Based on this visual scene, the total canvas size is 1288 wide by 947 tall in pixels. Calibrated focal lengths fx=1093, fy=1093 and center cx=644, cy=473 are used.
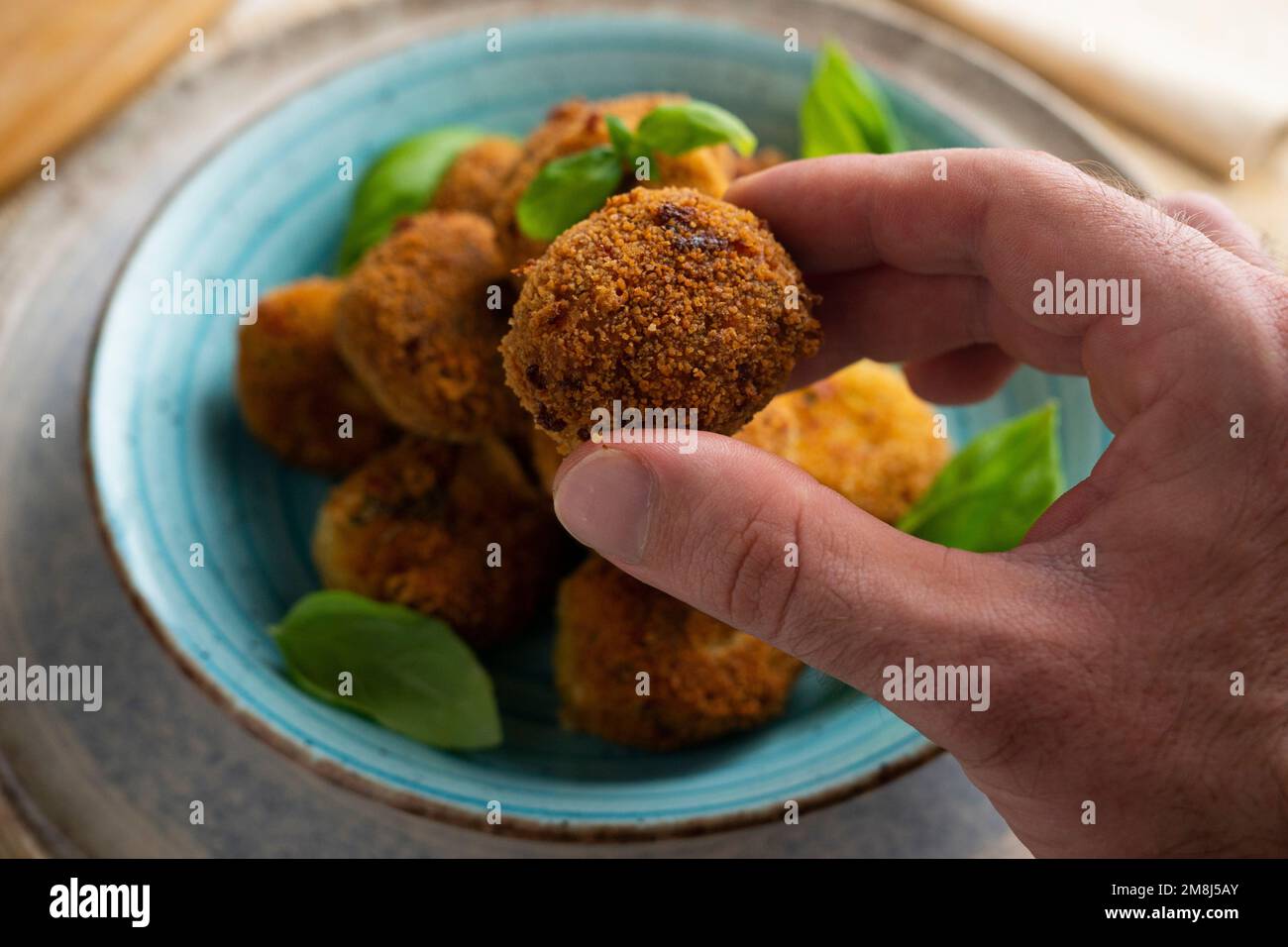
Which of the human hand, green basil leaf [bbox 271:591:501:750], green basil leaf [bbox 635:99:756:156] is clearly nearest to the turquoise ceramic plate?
green basil leaf [bbox 271:591:501:750]

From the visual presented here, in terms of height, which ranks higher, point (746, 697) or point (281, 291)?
point (281, 291)

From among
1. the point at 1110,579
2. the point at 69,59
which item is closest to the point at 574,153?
the point at 1110,579

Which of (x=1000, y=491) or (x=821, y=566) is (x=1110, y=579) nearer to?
(x=821, y=566)

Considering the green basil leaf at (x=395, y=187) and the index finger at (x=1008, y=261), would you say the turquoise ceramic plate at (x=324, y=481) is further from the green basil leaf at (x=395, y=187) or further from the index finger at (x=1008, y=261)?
the index finger at (x=1008, y=261)

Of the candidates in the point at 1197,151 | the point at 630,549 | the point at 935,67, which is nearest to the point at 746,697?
the point at 630,549

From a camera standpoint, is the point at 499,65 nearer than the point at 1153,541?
No

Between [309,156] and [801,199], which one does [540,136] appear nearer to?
[801,199]
